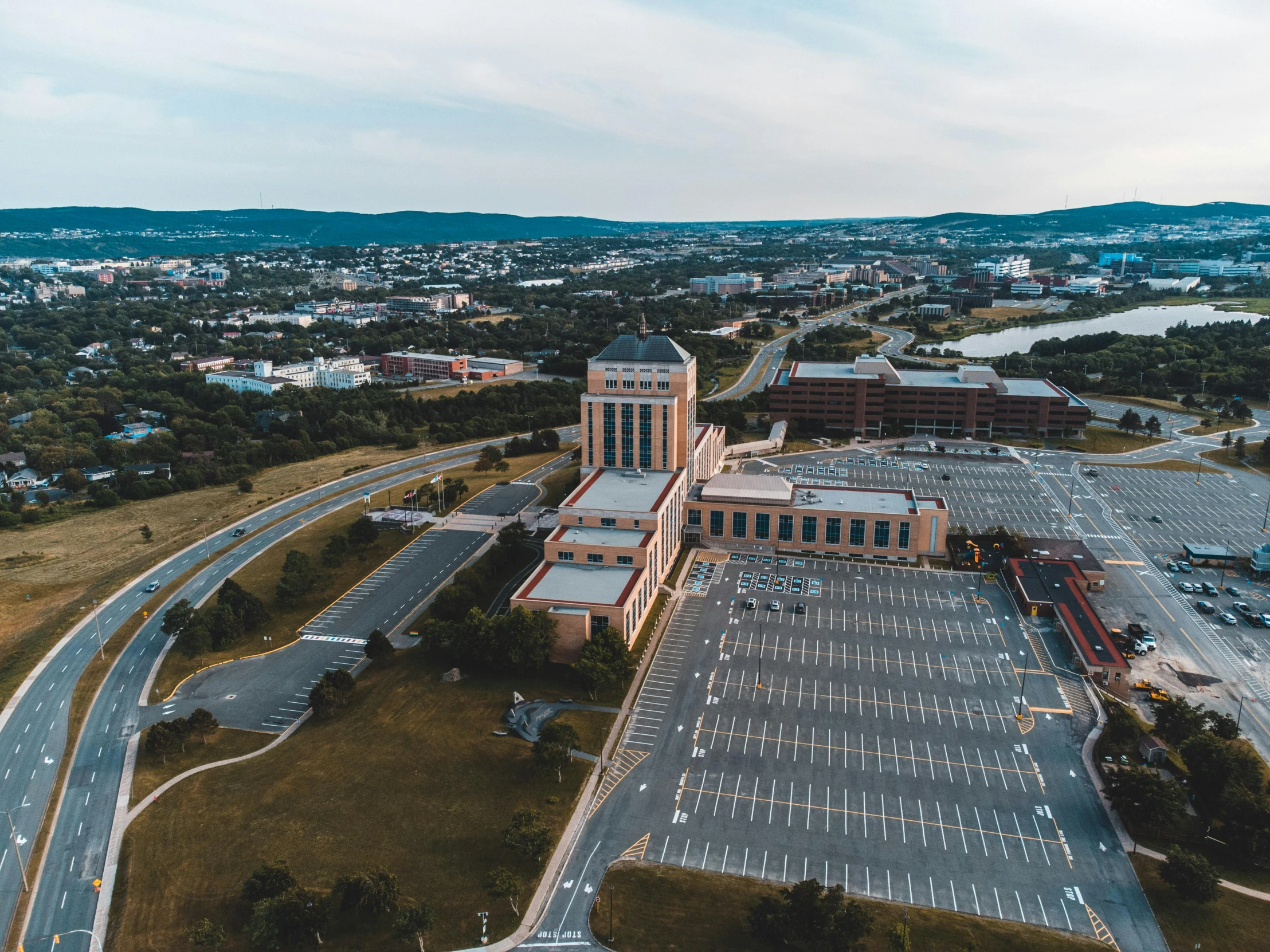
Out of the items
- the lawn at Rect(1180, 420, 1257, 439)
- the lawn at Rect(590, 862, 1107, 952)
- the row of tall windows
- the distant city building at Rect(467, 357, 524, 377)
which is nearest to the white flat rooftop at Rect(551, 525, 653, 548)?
the row of tall windows

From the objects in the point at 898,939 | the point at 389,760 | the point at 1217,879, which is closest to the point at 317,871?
the point at 389,760

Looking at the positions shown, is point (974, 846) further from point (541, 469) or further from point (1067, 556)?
point (541, 469)

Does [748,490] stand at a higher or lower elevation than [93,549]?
higher

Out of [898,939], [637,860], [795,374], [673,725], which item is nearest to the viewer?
[898,939]

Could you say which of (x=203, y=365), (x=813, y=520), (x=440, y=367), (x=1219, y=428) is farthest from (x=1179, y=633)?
(x=203, y=365)

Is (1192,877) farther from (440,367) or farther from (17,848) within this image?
(440,367)

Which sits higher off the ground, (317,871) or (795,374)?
→ (795,374)

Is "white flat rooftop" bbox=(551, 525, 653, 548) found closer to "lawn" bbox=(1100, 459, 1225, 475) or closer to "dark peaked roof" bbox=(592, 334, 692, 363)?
"dark peaked roof" bbox=(592, 334, 692, 363)
